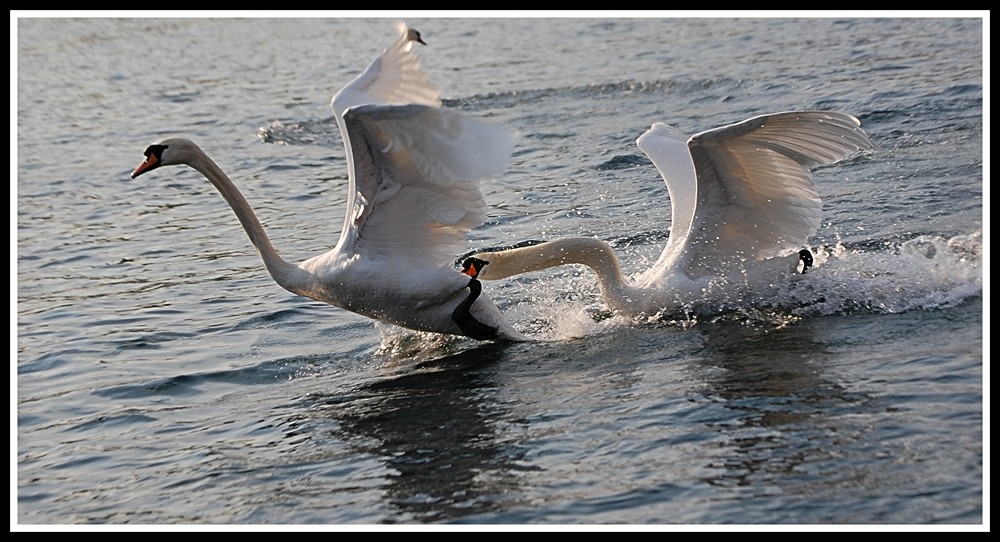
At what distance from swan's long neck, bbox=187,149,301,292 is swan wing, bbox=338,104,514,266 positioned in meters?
0.42

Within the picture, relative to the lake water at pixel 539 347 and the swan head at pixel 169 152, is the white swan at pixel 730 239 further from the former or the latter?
the swan head at pixel 169 152

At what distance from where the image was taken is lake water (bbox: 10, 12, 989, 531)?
5.93 m

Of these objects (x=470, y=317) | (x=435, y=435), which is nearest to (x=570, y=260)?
(x=470, y=317)

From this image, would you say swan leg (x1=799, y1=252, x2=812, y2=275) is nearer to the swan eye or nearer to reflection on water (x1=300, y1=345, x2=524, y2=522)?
reflection on water (x1=300, y1=345, x2=524, y2=522)

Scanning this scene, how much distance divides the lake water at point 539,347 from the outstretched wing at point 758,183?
388mm

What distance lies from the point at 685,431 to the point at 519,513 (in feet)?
3.68

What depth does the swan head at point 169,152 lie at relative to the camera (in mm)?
8141

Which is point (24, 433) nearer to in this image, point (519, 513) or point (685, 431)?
point (519, 513)

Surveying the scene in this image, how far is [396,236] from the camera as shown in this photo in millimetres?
8086

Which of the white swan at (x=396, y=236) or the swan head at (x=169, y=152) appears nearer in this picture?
the white swan at (x=396, y=236)

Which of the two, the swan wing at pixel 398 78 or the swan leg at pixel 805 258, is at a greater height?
the swan wing at pixel 398 78

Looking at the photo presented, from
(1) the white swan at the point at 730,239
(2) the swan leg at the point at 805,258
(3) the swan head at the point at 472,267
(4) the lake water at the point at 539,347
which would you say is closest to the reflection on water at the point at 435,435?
(4) the lake water at the point at 539,347

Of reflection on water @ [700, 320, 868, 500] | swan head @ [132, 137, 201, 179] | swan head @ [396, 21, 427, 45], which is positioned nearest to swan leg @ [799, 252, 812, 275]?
reflection on water @ [700, 320, 868, 500]

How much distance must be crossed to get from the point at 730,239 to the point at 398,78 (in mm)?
2543
